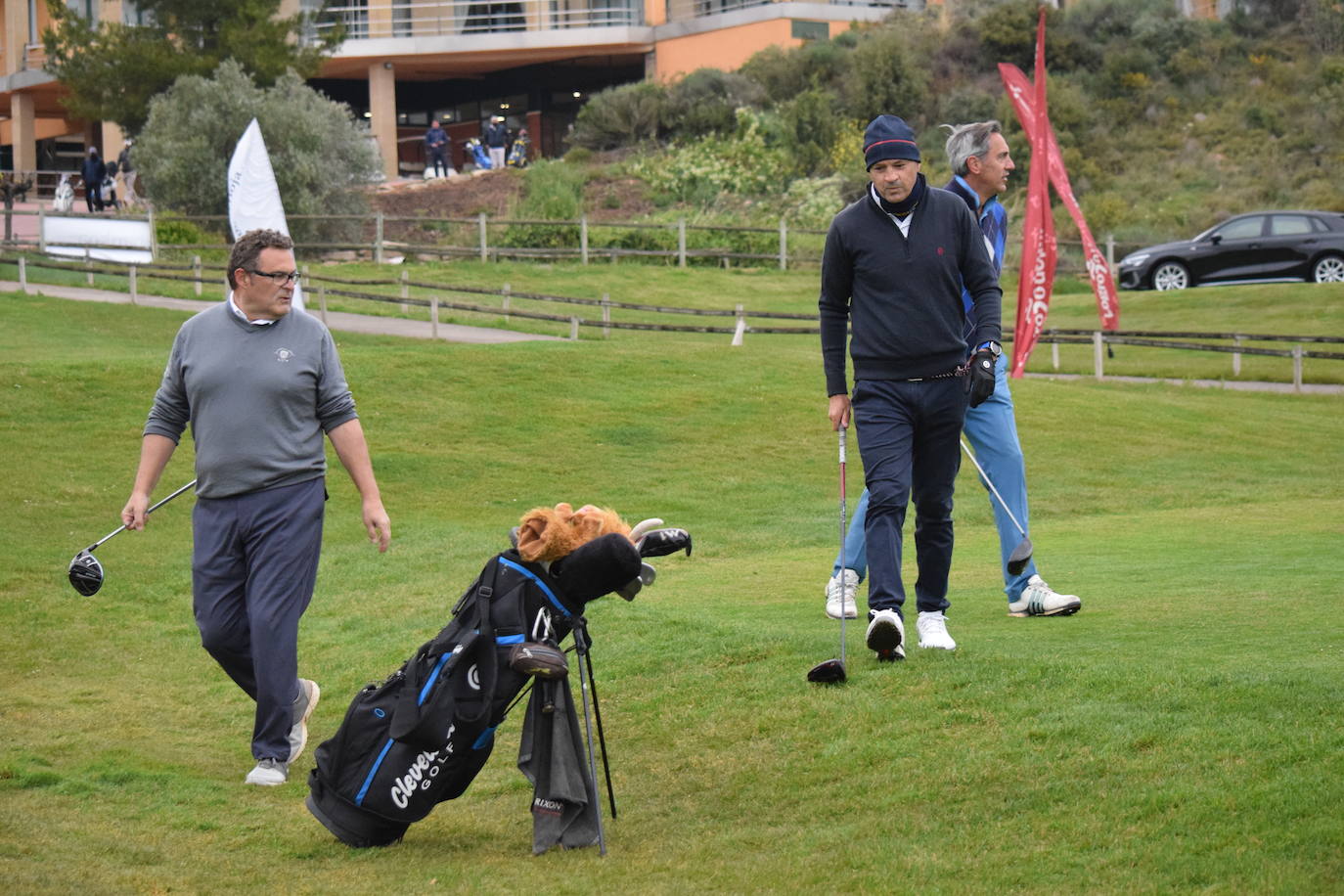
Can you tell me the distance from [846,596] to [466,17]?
53.6m

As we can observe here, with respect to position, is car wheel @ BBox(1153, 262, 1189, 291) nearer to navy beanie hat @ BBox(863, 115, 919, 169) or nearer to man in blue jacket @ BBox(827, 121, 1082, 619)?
man in blue jacket @ BBox(827, 121, 1082, 619)

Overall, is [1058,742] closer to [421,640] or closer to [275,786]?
[275,786]

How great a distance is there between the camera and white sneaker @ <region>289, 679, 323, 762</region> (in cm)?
668

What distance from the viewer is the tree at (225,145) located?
40.1 metres

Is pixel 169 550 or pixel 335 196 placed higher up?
pixel 335 196

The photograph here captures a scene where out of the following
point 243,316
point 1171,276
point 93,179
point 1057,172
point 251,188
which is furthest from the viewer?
point 93,179

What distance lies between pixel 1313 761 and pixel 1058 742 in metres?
0.84

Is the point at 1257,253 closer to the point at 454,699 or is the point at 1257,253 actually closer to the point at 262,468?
the point at 262,468

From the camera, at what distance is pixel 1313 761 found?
16.8ft

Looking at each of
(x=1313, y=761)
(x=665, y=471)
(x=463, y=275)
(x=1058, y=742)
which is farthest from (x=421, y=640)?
(x=463, y=275)

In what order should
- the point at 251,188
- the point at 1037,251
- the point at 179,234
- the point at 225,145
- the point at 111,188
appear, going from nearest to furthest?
the point at 1037,251 < the point at 251,188 < the point at 179,234 < the point at 225,145 < the point at 111,188

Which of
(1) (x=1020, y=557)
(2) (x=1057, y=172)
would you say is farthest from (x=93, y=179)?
(1) (x=1020, y=557)

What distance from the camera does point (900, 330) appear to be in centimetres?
686

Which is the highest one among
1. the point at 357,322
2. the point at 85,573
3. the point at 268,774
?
the point at 357,322
